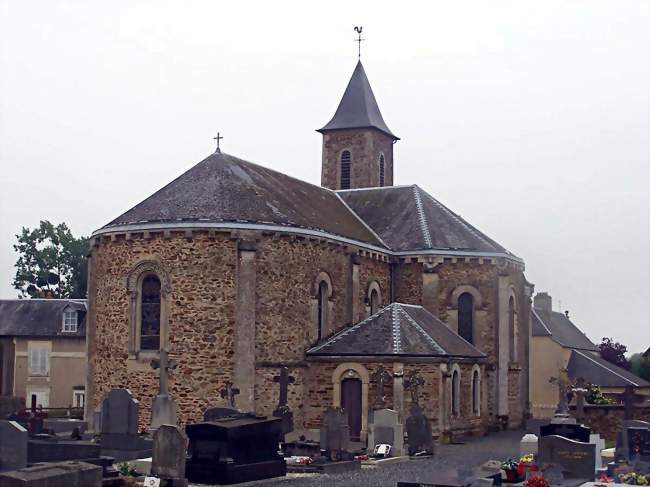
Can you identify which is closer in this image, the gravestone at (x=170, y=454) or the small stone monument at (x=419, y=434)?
the gravestone at (x=170, y=454)

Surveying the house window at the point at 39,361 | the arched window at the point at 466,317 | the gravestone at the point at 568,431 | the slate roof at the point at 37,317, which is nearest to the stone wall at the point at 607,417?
the arched window at the point at 466,317

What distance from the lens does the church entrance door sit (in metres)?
30.2

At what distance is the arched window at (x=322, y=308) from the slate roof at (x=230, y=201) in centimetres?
182

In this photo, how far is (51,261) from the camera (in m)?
64.3

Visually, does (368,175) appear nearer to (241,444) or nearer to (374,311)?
(374,311)

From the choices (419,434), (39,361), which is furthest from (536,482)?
(39,361)

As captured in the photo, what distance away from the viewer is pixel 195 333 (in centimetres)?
2912

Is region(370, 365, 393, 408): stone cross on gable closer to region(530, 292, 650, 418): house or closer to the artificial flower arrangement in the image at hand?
the artificial flower arrangement

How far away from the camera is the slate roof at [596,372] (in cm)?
4669

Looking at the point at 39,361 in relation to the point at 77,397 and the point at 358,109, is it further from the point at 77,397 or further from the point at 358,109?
the point at 358,109

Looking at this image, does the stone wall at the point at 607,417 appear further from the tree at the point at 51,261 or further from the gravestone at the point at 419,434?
the tree at the point at 51,261

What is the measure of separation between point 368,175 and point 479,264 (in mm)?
9388

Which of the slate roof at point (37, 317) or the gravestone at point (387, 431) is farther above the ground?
the slate roof at point (37, 317)

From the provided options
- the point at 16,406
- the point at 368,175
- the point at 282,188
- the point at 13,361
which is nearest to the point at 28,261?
the point at 13,361
